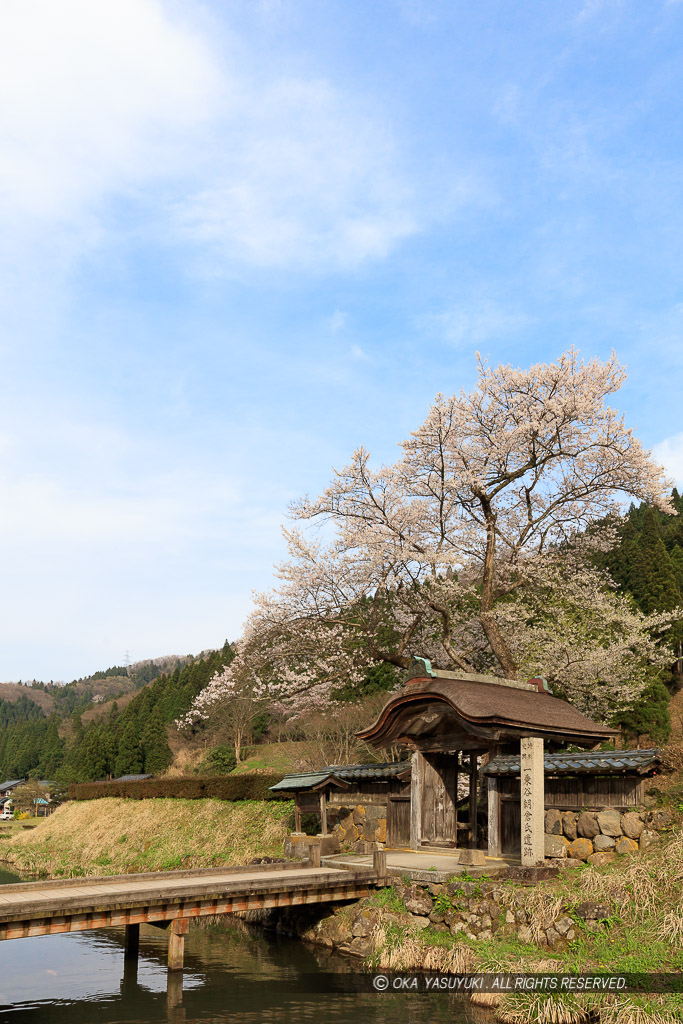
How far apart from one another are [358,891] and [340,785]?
5.13 meters

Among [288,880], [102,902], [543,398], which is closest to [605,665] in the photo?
[543,398]

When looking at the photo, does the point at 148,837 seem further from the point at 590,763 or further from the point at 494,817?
the point at 590,763

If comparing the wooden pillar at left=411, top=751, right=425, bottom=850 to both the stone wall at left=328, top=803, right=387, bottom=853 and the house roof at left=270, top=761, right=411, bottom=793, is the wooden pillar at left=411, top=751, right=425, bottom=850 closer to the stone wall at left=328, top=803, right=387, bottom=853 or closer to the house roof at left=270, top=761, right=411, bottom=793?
the house roof at left=270, top=761, right=411, bottom=793

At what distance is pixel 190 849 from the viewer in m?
27.1

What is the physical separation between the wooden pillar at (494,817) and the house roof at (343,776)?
135 inches

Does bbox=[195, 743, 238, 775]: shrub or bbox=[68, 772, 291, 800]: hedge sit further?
bbox=[195, 743, 238, 775]: shrub

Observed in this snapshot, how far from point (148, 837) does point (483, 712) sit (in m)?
20.7

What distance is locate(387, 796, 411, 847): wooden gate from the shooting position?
19.5 metres

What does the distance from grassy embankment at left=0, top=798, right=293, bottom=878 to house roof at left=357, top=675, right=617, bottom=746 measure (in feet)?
27.0

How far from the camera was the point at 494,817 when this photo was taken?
54.1 ft

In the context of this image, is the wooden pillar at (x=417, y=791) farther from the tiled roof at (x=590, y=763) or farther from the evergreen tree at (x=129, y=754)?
the evergreen tree at (x=129, y=754)

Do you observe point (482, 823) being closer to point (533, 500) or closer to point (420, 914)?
point (420, 914)

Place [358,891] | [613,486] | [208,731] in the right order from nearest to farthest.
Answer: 1. [358,891]
2. [613,486]
3. [208,731]

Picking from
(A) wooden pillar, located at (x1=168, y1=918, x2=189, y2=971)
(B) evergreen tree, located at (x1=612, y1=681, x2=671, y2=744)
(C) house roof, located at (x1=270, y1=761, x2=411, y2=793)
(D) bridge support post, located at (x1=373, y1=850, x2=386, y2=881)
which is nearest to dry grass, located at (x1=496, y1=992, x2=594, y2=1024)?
(D) bridge support post, located at (x1=373, y1=850, x2=386, y2=881)
